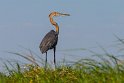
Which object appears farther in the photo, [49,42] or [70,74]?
[49,42]

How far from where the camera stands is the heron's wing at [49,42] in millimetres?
17844

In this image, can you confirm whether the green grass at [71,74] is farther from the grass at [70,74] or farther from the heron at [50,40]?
the heron at [50,40]

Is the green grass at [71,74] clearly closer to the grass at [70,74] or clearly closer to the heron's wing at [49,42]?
the grass at [70,74]

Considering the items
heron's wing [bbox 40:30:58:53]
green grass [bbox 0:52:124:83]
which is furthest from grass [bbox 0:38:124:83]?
heron's wing [bbox 40:30:58:53]

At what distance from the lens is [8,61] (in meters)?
9.22

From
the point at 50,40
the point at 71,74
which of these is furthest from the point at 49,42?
the point at 71,74

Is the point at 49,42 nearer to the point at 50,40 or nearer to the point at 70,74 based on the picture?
the point at 50,40

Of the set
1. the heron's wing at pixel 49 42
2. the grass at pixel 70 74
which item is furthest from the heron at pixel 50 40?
the grass at pixel 70 74

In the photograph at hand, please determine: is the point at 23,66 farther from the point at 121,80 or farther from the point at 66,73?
the point at 121,80

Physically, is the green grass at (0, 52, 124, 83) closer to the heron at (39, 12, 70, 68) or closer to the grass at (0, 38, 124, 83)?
the grass at (0, 38, 124, 83)

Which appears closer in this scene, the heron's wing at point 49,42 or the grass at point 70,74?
the grass at point 70,74

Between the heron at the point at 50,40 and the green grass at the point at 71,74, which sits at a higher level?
the heron at the point at 50,40

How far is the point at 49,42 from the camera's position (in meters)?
18.1

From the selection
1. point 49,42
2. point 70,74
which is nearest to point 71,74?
point 70,74
